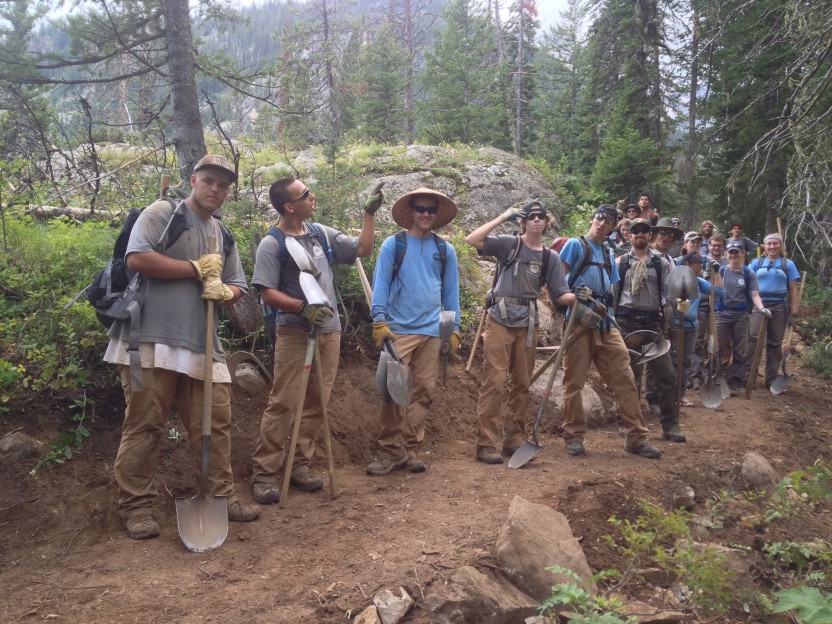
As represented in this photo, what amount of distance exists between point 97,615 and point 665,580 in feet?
11.2

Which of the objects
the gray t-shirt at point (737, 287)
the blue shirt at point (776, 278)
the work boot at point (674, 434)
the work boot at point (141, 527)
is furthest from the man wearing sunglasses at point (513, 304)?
the blue shirt at point (776, 278)

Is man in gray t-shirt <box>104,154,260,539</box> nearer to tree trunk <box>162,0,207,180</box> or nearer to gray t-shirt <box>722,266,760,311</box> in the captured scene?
tree trunk <box>162,0,207,180</box>

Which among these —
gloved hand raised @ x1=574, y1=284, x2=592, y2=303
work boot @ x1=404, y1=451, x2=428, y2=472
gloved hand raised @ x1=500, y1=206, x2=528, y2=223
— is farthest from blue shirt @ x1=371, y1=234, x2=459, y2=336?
gloved hand raised @ x1=574, y1=284, x2=592, y2=303

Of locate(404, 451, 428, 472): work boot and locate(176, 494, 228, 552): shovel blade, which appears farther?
locate(404, 451, 428, 472): work boot

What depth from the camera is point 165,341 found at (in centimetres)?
412

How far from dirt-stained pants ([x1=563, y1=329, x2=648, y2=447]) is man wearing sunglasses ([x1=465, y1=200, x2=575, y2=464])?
543 mm

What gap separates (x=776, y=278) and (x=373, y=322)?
754 centimetres

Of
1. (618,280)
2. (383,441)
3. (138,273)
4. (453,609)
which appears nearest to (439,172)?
(618,280)

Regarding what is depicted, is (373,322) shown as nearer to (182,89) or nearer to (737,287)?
(182,89)

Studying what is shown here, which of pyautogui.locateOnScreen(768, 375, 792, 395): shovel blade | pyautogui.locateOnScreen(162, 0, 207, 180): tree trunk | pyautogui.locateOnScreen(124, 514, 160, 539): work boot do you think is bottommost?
pyautogui.locateOnScreen(768, 375, 792, 395): shovel blade

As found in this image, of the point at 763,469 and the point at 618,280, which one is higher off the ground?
the point at 618,280

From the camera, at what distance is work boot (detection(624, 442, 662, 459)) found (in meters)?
6.14

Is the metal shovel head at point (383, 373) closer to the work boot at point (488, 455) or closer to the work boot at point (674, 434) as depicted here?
the work boot at point (488, 455)

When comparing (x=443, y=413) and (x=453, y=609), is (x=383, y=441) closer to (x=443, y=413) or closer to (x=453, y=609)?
(x=443, y=413)
